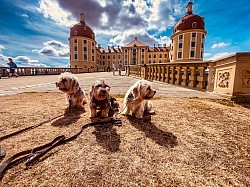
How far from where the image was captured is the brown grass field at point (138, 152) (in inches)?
55.4

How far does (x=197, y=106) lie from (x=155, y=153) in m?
2.91

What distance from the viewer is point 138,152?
74.0 inches

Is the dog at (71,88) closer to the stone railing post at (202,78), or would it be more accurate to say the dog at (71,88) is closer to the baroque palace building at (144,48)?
the stone railing post at (202,78)

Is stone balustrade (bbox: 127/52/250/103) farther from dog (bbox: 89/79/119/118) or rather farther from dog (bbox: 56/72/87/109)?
dog (bbox: 56/72/87/109)

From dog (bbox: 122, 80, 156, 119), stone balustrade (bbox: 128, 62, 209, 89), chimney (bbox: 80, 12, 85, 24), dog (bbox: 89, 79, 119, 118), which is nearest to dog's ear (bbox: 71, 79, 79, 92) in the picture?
dog (bbox: 89, 79, 119, 118)

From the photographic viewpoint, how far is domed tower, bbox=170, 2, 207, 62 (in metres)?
34.8

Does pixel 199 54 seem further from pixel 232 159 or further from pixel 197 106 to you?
pixel 232 159

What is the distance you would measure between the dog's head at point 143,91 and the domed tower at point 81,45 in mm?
44271

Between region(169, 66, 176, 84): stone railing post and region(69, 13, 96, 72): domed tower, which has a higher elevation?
region(69, 13, 96, 72): domed tower

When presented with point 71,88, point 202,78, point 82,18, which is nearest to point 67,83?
point 71,88

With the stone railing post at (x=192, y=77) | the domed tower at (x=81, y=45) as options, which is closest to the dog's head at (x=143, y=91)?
the stone railing post at (x=192, y=77)

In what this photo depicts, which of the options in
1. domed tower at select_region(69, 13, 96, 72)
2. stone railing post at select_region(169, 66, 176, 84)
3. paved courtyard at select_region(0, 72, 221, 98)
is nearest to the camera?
paved courtyard at select_region(0, 72, 221, 98)

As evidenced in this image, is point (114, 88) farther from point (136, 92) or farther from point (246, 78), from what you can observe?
point (246, 78)

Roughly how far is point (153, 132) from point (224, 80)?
188 inches
